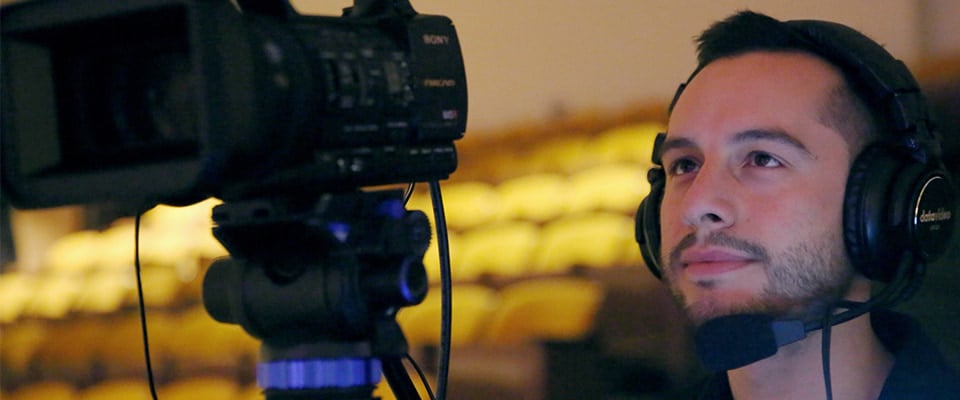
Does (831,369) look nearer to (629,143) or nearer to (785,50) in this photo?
(785,50)

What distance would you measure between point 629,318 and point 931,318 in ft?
4.92

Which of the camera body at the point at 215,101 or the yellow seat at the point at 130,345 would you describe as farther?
the yellow seat at the point at 130,345

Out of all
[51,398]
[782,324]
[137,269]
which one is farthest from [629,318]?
[51,398]

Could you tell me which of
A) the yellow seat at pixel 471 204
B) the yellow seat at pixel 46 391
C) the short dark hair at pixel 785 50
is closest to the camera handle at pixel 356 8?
the short dark hair at pixel 785 50

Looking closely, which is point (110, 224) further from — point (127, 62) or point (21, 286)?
point (127, 62)

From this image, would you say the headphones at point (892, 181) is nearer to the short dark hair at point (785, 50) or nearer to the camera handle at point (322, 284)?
the short dark hair at point (785, 50)

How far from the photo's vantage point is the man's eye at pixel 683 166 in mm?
1232

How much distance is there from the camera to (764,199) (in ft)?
3.76

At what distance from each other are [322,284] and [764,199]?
564 mm

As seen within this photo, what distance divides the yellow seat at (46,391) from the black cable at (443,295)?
4.05m

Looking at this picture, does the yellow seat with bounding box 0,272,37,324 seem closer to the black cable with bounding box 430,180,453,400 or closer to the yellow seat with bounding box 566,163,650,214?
the yellow seat with bounding box 566,163,650,214

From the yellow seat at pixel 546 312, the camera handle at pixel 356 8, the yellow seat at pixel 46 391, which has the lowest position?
the yellow seat at pixel 46 391

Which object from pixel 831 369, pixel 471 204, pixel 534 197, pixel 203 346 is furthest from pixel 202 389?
pixel 831 369

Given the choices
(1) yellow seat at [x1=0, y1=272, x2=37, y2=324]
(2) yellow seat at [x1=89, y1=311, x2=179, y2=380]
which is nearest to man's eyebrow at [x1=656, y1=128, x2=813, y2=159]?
(2) yellow seat at [x1=89, y1=311, x2=179, y2=380]
